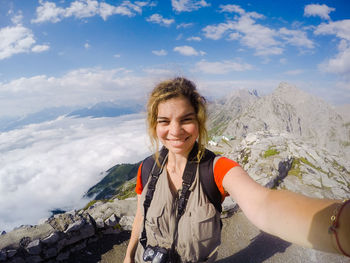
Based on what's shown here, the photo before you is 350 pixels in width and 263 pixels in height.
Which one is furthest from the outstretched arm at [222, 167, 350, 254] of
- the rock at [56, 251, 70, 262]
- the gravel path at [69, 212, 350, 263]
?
the rock at [56, 251, 70, 262]

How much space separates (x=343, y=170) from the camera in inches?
550

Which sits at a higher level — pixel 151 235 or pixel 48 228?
pixel 151 235

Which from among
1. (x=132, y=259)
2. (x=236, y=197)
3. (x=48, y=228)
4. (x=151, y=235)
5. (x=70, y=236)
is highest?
(x=236, y=197)

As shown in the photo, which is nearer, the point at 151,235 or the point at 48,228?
the point at 151,235

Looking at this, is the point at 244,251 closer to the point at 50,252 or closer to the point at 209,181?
the point at 209,181

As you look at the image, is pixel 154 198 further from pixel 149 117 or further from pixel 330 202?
pixel 330 202

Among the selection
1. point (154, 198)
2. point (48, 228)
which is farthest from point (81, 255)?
point (154, 198)

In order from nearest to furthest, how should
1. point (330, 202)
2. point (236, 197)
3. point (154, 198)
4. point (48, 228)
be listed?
point (330, 202), point (236, 197), point (154, 198), point (48, 228)

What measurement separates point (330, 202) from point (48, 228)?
32.8ft

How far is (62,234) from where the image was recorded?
7.71 meters

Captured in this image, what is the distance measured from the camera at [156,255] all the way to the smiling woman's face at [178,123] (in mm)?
1815

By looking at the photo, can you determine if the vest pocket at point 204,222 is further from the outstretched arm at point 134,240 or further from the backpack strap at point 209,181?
the outstretched arm at point 134,240

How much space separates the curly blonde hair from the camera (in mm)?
3072

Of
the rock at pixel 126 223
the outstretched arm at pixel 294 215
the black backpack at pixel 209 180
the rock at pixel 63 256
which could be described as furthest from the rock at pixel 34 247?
the outstretched arm at pixel 294 215
